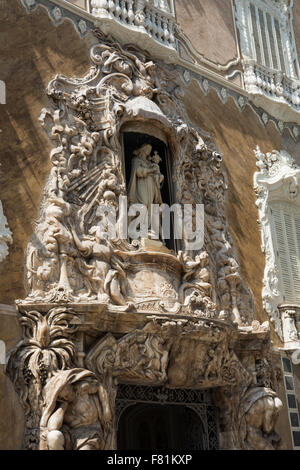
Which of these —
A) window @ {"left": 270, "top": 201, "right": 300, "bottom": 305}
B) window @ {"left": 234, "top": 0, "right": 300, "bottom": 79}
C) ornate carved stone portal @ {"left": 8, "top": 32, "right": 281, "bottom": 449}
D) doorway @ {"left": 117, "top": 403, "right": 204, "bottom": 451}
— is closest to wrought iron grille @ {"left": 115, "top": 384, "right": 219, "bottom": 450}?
ornate carved stone portal @ {"left": 8, "top": 32, "right": 281, "bottom": 449}

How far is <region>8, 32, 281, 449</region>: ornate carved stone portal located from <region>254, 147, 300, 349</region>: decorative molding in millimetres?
815

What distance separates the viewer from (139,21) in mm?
12250

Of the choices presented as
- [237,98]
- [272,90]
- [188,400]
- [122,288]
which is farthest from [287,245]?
[122,288]

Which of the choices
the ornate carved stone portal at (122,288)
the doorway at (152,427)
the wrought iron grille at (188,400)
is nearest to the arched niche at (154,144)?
the ornate carved stone portal at (122,288)

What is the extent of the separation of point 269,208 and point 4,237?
5.93 meters

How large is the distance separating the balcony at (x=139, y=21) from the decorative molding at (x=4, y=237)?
13.8 ft

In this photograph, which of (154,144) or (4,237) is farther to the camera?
(154,144)

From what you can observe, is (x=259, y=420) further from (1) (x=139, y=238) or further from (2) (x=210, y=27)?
(2) (x=210, y=27)

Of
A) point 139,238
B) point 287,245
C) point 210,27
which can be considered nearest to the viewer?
point 139,238

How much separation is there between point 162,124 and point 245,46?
410cm

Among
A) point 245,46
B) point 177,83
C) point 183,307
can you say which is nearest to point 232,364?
point 183,307

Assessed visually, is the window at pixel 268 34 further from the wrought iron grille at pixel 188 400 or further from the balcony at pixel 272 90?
the wrought iron grille at pixel 188 400

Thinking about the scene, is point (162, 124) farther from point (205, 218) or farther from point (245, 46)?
point (245, 46)

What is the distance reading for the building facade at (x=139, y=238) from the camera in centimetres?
923
